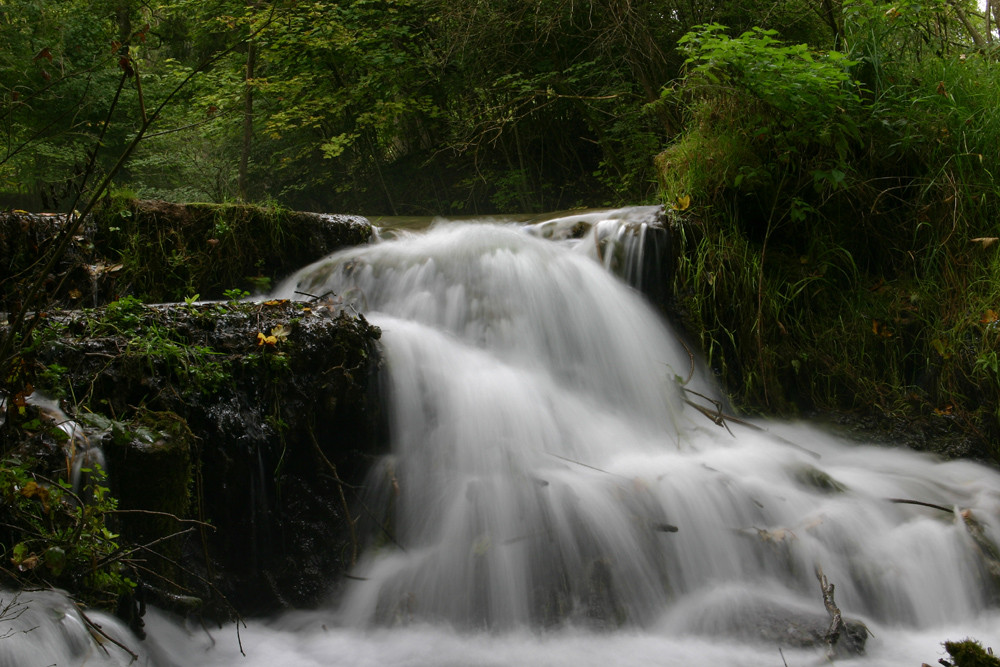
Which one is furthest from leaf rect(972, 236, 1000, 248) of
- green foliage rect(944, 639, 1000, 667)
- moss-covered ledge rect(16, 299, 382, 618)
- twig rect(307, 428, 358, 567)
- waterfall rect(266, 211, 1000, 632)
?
twig rect(307, 428, 358, 567)

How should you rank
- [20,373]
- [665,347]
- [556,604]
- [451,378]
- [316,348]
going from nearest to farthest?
1. [20,373]
2. [556,604]
3. [316,348]
4. [451,378]
5. [665,347]

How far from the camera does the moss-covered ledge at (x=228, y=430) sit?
98.7 inches

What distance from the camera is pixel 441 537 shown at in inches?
126

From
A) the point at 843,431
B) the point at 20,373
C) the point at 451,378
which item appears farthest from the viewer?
the point at 843,431

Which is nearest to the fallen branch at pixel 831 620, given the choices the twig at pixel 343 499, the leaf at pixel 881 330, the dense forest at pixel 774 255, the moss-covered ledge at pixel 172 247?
the dense forest at pixel 774 255

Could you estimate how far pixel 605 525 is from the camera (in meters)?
3.14

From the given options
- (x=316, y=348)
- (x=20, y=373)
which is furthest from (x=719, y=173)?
(x=20, y=373)

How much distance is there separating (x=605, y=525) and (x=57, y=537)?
2.11 m

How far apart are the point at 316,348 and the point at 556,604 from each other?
1.59 meters

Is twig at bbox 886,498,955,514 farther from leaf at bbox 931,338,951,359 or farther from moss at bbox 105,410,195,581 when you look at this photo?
A: moss at bbox 105,410,195,581

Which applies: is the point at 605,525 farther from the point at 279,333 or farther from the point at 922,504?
the point at 279,333

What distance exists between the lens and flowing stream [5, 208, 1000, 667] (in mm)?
2684

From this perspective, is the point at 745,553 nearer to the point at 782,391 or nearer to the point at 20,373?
the point at 782,391

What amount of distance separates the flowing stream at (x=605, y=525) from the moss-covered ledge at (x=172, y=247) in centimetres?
126
